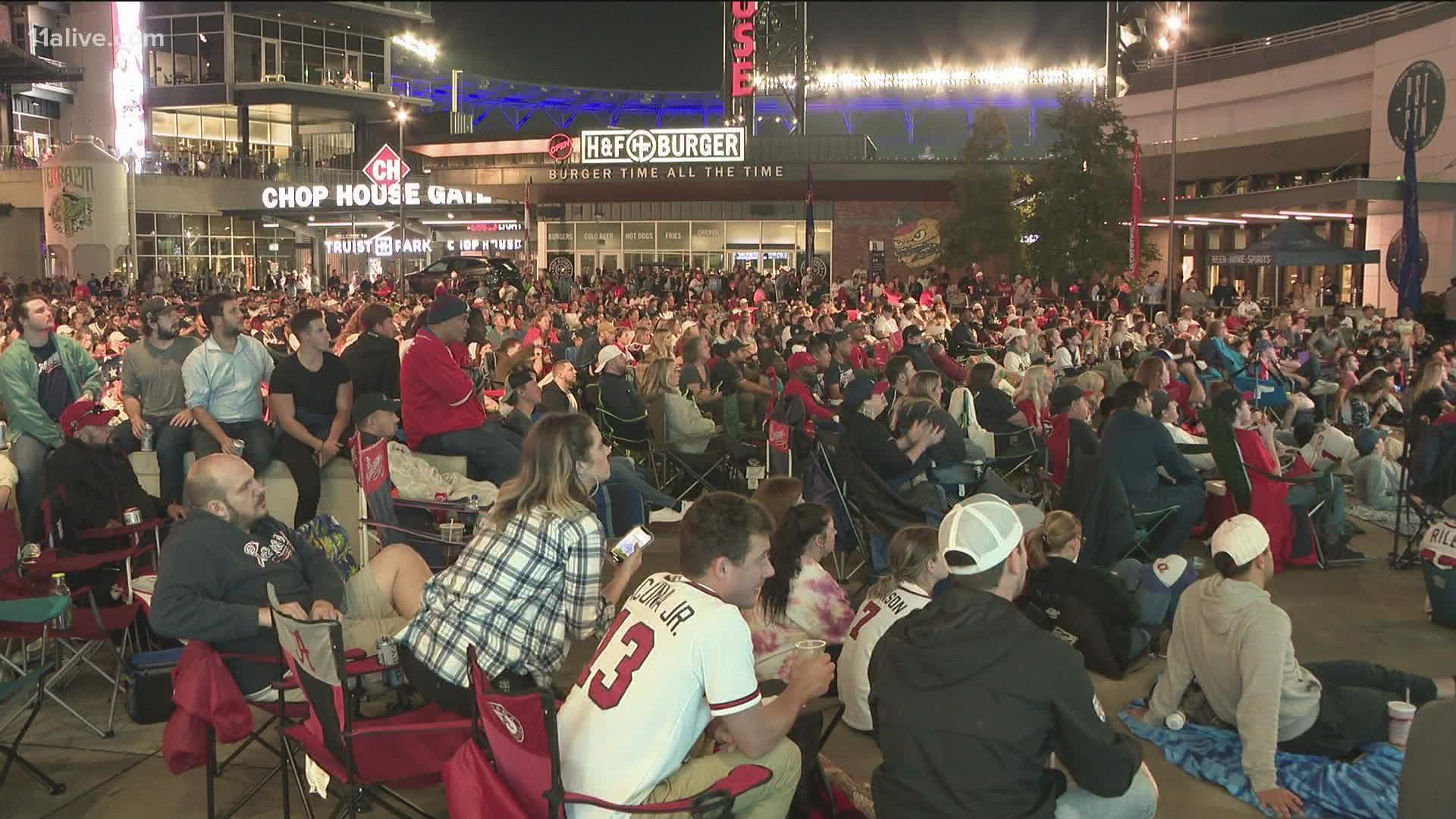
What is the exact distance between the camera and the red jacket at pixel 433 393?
8219 mm

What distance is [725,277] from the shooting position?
1574 inches

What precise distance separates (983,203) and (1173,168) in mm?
10369

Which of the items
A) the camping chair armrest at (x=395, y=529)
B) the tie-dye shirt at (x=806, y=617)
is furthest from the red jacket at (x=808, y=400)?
the tie-dye shirt at (x=806, y=617)

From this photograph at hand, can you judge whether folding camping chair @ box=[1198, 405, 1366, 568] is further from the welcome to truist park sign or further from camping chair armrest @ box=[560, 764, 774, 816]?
the welcome to truist park sign

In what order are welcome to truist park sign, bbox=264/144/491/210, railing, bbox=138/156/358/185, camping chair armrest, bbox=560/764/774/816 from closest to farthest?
camping chair armrest, bbox=560/764/774/816
welcome to truist park sign, bbox=264/144/491/210
railing, bbox=138/156/358/185

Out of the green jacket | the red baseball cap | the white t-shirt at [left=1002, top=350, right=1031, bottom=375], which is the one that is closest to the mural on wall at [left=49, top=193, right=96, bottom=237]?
the white t-shirt at [left=1002, top=350, right=1031, bottom=375]

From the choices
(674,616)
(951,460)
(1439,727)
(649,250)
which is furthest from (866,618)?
(649,250)

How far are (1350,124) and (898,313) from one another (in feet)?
65.4

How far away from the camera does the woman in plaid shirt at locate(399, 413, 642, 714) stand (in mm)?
4305

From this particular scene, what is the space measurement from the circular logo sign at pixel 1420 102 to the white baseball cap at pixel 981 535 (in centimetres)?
2789

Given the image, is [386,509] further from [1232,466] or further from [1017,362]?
[1017,362]

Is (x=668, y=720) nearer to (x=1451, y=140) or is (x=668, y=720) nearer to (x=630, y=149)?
(x=1451, y=140)

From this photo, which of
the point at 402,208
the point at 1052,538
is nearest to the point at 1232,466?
the point at 1052,538

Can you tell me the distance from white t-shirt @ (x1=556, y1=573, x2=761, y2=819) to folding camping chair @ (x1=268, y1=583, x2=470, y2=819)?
2.28 feet
